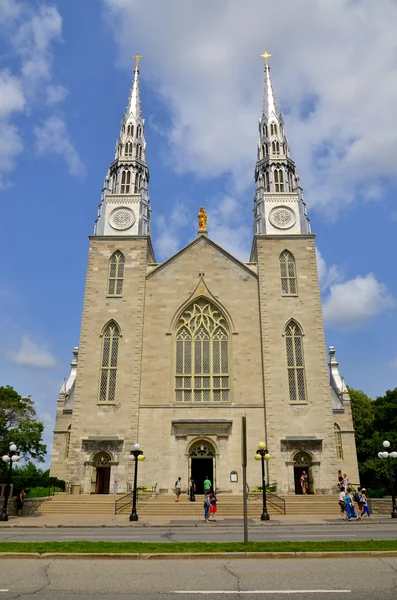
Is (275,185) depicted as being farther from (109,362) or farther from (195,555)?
(195,555)

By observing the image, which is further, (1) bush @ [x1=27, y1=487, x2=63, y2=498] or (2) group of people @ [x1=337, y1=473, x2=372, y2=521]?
(1) bush @ [x1=27, y1=487, x2=63, y2=498]

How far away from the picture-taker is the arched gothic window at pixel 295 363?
33156mm

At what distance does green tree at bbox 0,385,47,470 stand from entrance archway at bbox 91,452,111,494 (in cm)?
1043

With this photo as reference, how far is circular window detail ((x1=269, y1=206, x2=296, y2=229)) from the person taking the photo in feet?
127

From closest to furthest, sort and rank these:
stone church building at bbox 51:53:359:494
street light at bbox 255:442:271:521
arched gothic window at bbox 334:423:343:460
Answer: street light at bbox 255:442:271:521
stone church building at bbox 51:53:359:494
arched gothic window at bbox 334:423:343:460

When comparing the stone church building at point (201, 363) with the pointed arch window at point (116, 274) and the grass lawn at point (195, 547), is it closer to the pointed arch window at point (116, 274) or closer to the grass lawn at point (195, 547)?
the pointed arch window at point (116, 274)

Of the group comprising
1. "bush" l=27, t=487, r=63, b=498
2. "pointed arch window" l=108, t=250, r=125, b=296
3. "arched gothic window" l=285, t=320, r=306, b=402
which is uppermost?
"pointed arch window" l=108, t=250, r=125, b=296

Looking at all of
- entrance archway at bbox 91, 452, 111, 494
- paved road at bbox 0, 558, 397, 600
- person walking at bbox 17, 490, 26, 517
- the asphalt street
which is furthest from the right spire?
paved road at bbox 0, 558, 397, 600

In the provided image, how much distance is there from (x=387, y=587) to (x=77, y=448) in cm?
2706

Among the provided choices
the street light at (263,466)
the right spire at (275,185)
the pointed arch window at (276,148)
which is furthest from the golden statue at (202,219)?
the street light at (263,466)

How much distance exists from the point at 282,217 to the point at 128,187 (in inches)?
537

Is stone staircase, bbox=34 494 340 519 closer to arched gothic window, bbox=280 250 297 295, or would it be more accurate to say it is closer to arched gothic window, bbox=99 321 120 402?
arched gothic window, bbox=99 321 120 402

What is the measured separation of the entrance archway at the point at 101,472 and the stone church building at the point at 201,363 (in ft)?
0.22

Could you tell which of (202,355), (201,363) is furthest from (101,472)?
(202,355)
